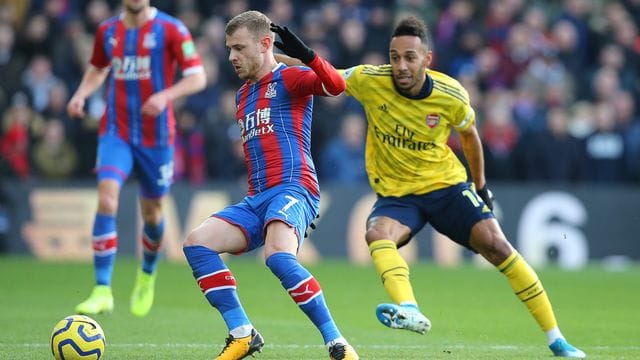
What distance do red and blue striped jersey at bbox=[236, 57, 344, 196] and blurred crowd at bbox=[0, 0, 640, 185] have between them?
10.8m

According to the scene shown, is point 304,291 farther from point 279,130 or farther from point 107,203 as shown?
point 107,203

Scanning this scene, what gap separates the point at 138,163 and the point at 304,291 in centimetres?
448

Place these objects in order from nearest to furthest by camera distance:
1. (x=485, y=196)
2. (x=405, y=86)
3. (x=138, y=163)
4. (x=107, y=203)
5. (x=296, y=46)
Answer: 1. (x=296, y=46)
2. (x=405, y=86)
3. (x=485, y=196)
4. (x=107, y=203)
5. (x=138, y=163)

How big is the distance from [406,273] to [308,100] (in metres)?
1.41

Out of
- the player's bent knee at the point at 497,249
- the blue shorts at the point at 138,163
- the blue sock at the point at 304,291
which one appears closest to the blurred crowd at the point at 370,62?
the blue shorts at the point at 138,163

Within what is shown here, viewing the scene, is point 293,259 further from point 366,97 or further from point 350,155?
point 350,155

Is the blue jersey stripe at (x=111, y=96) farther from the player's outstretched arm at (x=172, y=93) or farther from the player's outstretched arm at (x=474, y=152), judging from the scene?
the player's outstretched arm at (x=474, y=152)

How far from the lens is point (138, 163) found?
38.7ft

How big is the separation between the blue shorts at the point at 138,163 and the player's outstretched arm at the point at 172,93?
48 centimetres

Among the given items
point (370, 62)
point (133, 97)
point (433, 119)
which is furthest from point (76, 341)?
point (370, 62)

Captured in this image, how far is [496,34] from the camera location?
22344 millimetres

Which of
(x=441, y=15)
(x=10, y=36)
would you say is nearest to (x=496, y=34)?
(x=441, y=15)

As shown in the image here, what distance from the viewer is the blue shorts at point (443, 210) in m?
9.16

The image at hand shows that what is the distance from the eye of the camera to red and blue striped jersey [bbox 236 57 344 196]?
8266mm
